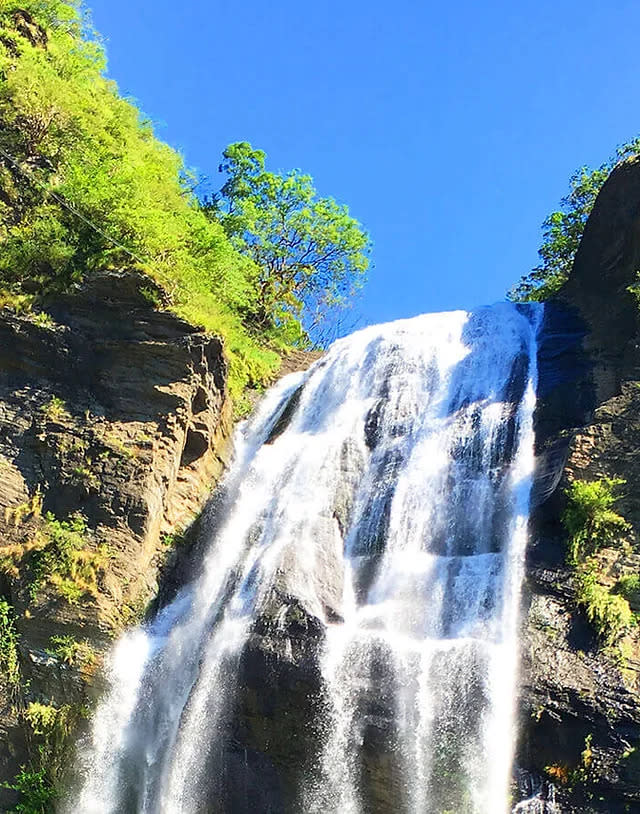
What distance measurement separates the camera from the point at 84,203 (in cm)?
1507

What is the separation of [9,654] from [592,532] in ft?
31.6

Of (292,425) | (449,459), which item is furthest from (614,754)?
(292,425)

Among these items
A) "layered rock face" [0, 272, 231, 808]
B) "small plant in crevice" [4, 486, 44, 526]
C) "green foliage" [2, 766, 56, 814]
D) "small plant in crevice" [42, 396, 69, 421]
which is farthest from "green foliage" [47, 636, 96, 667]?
"small plant in crevice" [42, 396, 69, 421]

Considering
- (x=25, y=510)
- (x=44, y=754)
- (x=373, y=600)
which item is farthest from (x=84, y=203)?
(x=44, y=754)

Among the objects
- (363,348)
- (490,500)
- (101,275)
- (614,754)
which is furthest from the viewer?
(363,348)

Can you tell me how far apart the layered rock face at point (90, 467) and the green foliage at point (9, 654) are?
87 millimetres

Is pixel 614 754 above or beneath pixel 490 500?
beneath

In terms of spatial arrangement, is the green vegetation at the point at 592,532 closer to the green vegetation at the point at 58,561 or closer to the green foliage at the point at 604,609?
the green foliage at the point at 604,609

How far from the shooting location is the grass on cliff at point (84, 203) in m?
14.9

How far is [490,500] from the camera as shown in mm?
12367

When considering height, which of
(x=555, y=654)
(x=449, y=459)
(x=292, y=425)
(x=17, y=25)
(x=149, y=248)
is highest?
(x=17, y=25)

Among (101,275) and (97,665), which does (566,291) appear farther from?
(97,665)

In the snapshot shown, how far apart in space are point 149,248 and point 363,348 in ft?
19.8

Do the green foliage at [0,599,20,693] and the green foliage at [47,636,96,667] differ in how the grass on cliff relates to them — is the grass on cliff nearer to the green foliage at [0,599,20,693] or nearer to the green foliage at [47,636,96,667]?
the green foliage at [0,599,20,693]
